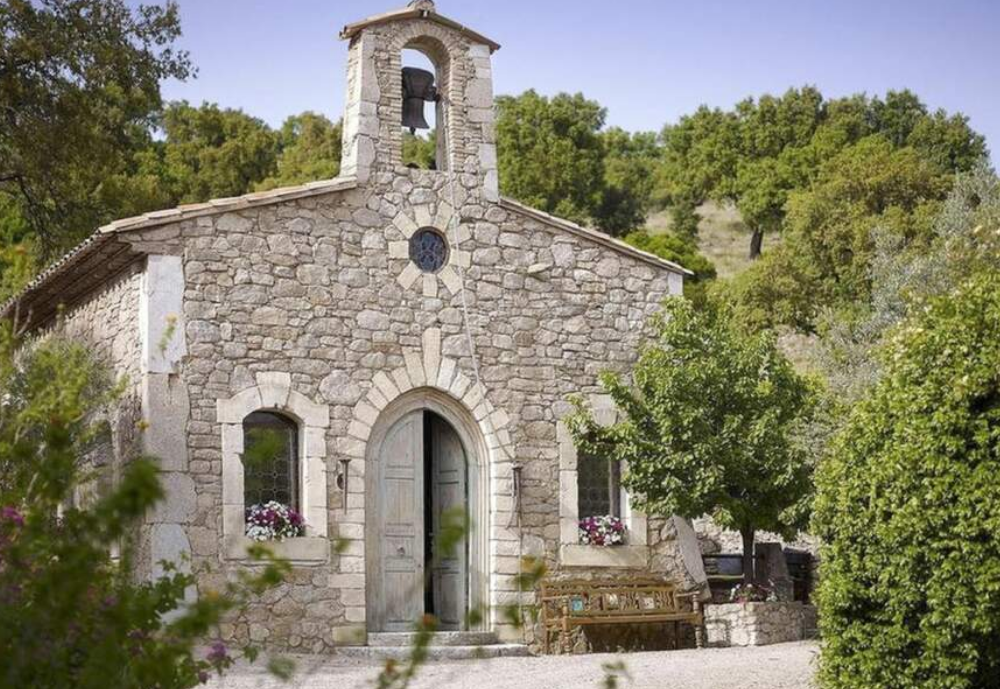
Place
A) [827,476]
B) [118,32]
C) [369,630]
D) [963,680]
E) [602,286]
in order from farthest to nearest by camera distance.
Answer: [118,32], [602,286], [369,630], [827,476], [963,680]

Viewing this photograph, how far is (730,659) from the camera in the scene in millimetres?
14641

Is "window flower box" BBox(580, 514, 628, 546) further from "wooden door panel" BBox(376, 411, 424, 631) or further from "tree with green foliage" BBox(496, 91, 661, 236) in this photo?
"tree with green foliage" BBox(496, 91, 661, 236)

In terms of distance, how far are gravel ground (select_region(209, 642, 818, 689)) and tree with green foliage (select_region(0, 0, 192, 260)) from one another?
783 centimetres

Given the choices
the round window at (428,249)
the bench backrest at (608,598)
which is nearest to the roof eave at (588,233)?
the round window at (428,249)

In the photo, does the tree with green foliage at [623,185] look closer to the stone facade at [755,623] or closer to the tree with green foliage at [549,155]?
the tree with green foliage at [549,155]

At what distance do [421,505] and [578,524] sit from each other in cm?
172

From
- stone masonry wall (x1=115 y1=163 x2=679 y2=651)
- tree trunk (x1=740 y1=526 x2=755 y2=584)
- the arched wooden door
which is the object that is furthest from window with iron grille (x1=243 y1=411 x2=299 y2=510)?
tree trunk (x1=740 y1=526 x2=755 y2=584)

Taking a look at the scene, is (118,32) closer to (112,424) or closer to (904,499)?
(112,424)

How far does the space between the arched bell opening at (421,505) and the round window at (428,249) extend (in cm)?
129

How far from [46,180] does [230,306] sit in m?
6.05

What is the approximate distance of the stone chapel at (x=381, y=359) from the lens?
15211 millimetres

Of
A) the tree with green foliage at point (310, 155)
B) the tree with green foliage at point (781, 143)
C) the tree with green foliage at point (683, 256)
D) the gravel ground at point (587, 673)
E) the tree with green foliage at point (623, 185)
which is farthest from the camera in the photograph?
the tree with green foliage at point (623, 185)

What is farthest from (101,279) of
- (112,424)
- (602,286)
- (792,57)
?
(792,57)

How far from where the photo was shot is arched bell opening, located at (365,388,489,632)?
52.9ft
